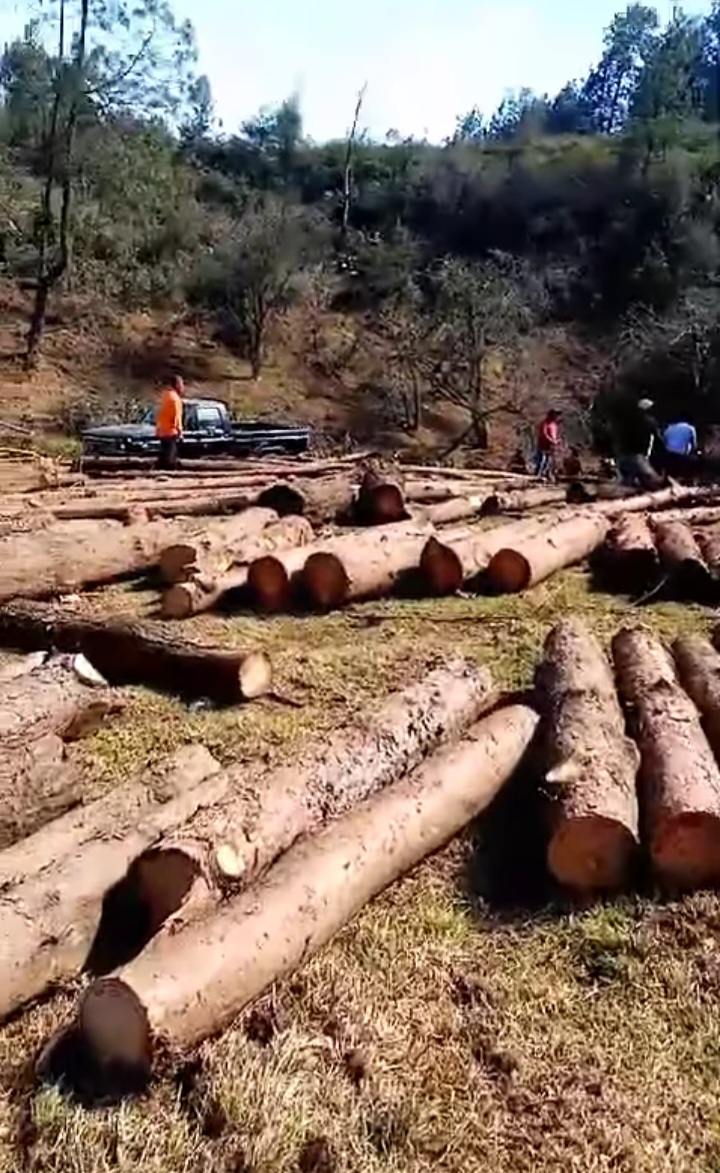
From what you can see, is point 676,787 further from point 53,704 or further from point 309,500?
point 309,500

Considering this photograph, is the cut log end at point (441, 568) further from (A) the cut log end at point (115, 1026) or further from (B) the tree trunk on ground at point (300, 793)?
(A) the cut log end at point (115, 1026)

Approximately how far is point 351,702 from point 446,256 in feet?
122

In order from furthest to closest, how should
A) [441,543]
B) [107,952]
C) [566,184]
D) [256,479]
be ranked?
[566,184] → [256,479] → [441,543] → [107,952]

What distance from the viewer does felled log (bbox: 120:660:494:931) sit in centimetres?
471

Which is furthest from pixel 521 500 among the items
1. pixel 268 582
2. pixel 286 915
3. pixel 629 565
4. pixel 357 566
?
pixel 286 915

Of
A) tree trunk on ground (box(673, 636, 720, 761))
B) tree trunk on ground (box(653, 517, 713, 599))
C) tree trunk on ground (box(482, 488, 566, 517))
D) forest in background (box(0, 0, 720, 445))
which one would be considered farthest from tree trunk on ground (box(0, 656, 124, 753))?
forest in background (box(0, 0, 720, 445))

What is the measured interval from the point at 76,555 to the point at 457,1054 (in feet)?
21.1

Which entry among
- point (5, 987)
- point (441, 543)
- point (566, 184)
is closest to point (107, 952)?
point (5, 987)

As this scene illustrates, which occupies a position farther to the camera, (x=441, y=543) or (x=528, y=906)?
(x=441, y=543)

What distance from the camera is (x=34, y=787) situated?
556 cm

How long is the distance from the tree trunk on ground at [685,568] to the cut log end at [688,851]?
6.15 metres

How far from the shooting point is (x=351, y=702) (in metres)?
7.70

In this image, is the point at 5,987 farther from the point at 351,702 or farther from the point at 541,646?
the point at 541,646

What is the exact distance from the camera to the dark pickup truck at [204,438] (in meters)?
20.8
